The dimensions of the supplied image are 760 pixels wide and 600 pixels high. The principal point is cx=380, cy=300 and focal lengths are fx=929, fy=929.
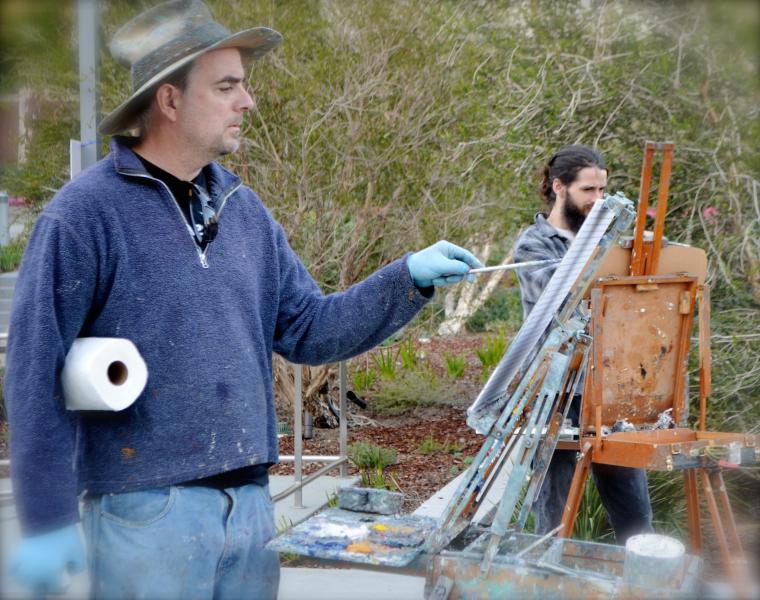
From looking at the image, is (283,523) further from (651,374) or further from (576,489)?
(651,374)

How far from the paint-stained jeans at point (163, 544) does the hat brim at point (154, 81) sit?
84cm

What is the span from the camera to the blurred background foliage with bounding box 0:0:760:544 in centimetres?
496

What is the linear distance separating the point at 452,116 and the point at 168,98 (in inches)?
168

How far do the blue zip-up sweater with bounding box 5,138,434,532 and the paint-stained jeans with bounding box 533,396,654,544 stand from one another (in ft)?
4.99

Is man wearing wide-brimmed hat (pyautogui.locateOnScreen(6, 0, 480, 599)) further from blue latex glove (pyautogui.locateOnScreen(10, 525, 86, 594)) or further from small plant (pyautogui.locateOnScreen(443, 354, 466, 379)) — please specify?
small plant (pyautogui.locateOnScreen(443, 354, 466, 379))

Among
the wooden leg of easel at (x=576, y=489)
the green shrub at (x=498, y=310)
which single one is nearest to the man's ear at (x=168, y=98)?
the wooden leg of easel at (x=576, y=489)

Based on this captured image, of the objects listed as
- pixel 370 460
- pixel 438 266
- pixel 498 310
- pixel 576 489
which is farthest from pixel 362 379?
pixel 498 310

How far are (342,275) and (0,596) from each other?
4192 millimetres

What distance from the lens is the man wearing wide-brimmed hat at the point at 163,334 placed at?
70.6 inches

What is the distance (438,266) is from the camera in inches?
86.7

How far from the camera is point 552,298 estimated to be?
212 cm

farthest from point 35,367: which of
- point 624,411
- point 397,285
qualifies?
point 624,411

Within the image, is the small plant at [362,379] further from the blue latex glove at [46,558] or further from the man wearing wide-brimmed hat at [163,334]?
the blue latex glove at [46,558]

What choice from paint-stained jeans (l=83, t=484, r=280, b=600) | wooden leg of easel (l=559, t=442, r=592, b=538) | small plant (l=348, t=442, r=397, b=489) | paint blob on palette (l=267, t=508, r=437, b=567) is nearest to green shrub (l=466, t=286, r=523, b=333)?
small plant (l=348, t=442, r=397, b=489)
